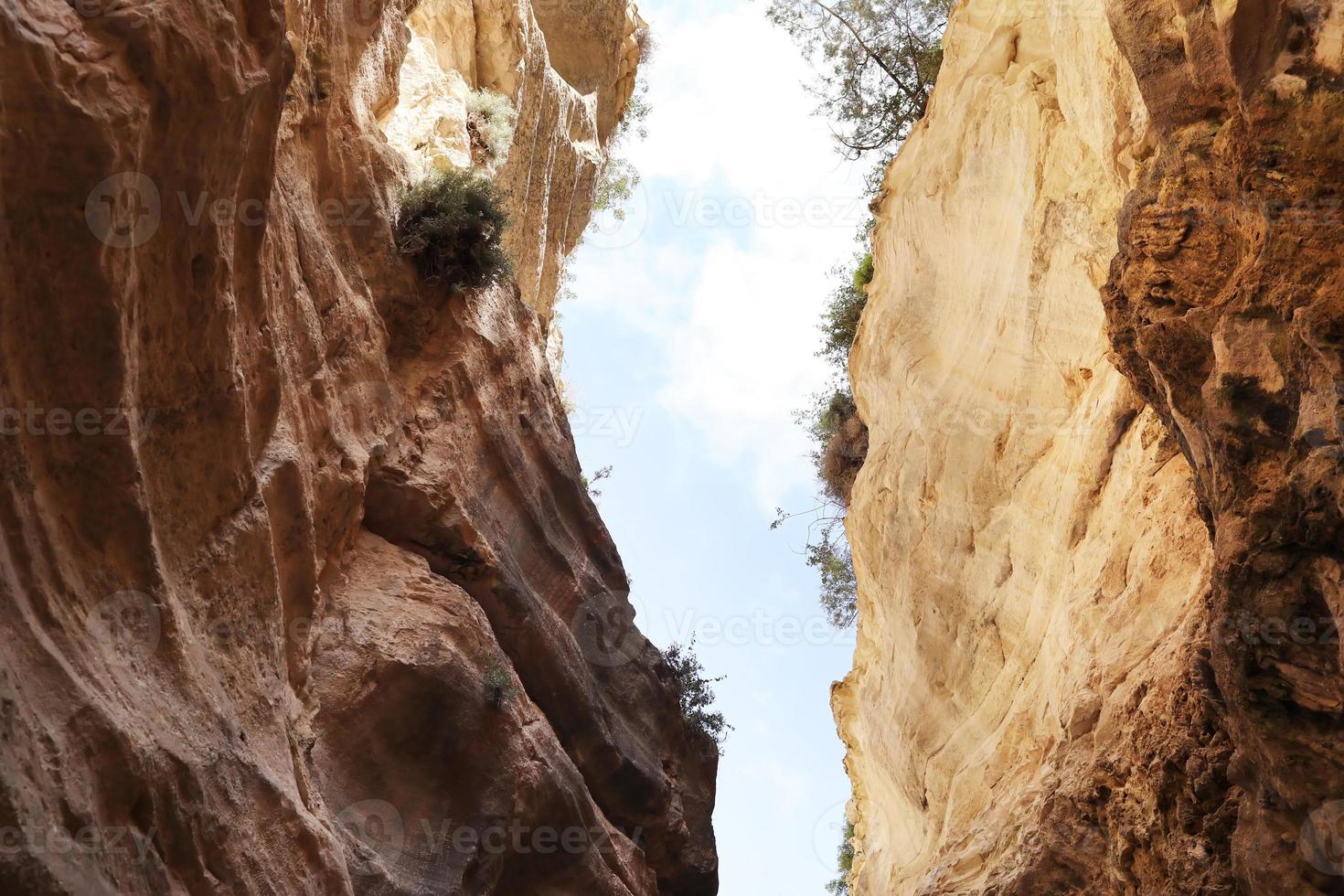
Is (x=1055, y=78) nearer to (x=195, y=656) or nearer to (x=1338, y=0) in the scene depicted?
(x=1338, y=0)

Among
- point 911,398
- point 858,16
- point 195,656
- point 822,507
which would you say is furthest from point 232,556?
point 858,16

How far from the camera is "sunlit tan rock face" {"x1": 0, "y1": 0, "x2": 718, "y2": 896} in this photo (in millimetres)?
5348

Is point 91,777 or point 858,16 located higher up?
point 858,16

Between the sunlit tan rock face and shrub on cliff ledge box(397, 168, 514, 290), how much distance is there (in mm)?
236

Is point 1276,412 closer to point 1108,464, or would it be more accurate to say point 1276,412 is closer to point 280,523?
point 1108,464

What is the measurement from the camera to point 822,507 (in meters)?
21.5

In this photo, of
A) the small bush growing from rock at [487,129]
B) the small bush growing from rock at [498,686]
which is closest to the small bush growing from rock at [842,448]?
the small bush growing from rock at [487,129]

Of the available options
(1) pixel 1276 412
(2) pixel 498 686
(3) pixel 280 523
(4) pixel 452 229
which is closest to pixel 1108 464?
(1) pixel 1276 412

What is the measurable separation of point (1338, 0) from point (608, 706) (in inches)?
431

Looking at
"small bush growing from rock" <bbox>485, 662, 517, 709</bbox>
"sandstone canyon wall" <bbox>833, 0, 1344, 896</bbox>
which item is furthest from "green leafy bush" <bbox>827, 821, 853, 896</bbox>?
"small bush growing from rock" <bbox>485, 662, 517, 709</bbox>

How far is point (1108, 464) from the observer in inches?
409

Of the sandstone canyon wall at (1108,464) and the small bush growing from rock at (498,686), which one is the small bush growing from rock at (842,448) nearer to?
the sandstone canyon wall at (1108,464)

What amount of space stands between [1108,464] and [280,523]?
7.59m

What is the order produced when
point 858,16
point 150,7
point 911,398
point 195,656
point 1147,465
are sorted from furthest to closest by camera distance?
point 858,16, point 911,398, point 1147,465, point 195,656, point 150,7
